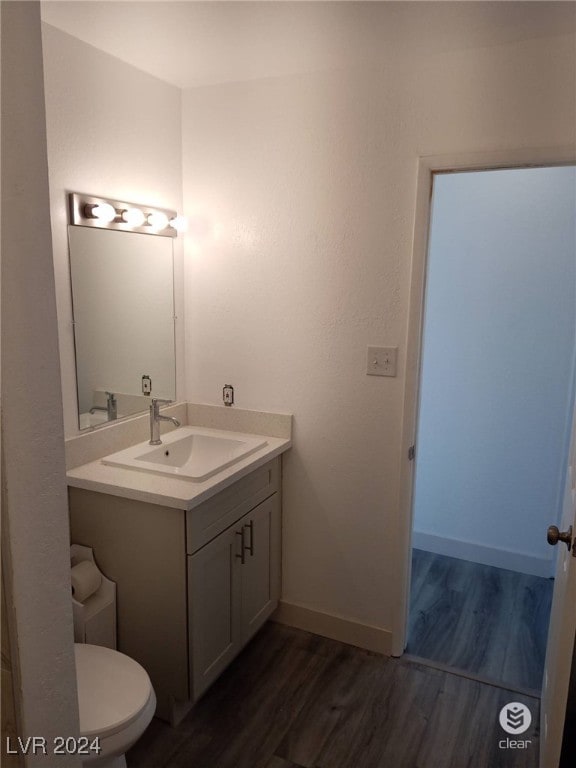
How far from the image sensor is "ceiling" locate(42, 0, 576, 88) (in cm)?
173

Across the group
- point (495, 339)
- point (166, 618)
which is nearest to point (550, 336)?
point (495, 339)

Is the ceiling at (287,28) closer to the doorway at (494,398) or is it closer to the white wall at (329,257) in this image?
the white wall at (329,257)

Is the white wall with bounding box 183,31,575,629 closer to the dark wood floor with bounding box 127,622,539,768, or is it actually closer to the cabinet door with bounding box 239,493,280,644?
the cabinet door with bounding box 239,493,280,644

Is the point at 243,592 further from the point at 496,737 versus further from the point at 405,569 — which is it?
the point at 496,737

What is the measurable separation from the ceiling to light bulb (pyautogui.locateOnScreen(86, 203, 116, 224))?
22.1 inches

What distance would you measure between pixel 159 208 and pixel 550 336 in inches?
81.3

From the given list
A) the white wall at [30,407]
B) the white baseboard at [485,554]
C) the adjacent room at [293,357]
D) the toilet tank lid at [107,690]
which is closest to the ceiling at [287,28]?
the adjacent room at [293,357]

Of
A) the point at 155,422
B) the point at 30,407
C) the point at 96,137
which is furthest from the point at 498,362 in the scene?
the point at 30,407

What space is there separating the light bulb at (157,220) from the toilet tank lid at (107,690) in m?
1.65

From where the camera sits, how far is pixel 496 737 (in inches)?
81.4

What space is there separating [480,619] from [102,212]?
98.3 inches

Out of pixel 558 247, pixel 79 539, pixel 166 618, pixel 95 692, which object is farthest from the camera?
pixel 558 247

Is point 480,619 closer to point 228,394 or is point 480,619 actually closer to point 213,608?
point 213,608

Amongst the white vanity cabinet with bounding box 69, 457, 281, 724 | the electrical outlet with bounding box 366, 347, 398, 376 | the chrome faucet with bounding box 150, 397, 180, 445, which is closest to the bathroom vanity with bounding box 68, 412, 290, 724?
the white vanity cabinet with bounding box 69, 457, 281, 724
